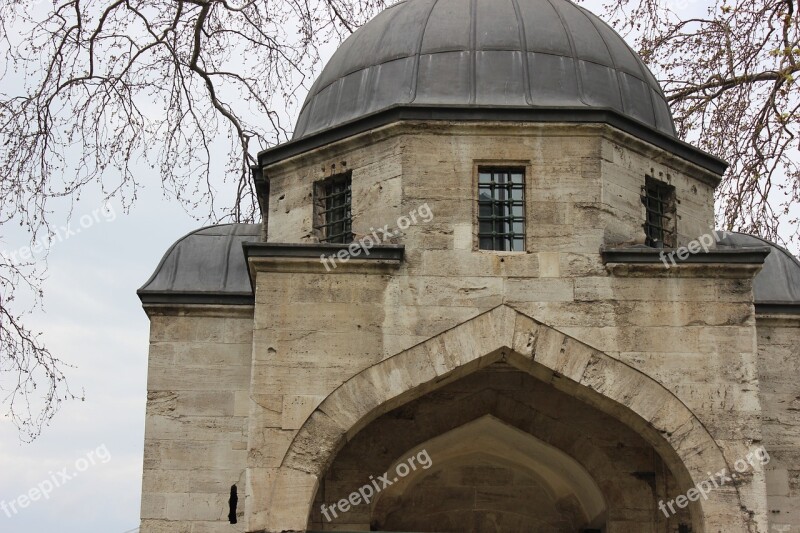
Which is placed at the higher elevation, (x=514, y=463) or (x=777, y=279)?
(x=777, y=279)

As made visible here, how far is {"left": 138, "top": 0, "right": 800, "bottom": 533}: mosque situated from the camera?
36.4ft

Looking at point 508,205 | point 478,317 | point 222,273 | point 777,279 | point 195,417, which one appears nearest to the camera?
point 478,317

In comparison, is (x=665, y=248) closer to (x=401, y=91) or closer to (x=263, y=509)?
(x=401, y=91)

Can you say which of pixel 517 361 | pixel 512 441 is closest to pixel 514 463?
pixel 512 441

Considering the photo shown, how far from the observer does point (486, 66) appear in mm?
12578

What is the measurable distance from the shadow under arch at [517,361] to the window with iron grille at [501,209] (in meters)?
0.76

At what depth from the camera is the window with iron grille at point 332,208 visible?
40.9 ft

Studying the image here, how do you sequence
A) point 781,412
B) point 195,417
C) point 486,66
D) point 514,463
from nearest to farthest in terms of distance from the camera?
point 486,66, point 781,412, point 195,417, point 514,463

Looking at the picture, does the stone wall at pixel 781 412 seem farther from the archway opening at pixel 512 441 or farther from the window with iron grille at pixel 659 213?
the window with iron grille at pixel 659 213

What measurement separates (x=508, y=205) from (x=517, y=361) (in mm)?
1431

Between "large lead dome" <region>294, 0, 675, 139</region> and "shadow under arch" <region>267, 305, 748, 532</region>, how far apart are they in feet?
7.02

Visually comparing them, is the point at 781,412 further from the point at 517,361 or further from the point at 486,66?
the point at 486,66

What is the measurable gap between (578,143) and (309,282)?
2706 mm

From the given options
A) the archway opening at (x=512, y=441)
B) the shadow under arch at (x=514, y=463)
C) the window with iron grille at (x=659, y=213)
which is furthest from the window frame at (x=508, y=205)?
the shadow under arch at (x=514, y=463)
